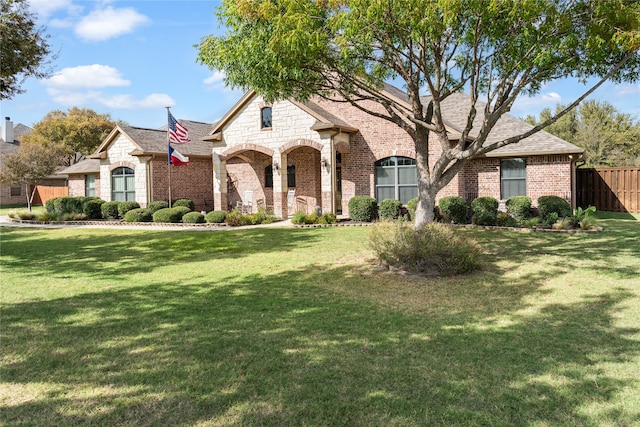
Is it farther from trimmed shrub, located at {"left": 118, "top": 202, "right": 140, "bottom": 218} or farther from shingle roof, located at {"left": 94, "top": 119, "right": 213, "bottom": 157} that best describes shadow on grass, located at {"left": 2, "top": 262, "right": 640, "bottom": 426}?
shingle roof, located at {"left": 94, "top": 119, "right": 213, "bottom": 157}

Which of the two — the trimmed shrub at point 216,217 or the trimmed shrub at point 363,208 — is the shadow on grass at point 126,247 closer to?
the trimmed shrub at point 216,217

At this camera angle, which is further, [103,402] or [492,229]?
[492,229]

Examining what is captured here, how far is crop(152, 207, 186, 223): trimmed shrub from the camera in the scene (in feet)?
65.0

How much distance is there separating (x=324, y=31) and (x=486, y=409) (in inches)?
296

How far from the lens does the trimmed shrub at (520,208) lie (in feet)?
52.7

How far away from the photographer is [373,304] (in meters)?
6.85

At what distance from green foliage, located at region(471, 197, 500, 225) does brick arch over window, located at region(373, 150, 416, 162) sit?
3484 mm

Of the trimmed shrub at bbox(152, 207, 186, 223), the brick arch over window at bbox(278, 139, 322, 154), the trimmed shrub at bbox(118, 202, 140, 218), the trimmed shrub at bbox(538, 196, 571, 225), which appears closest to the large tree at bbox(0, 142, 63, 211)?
the trimmed shrub at bbox(118, 202, 140, 218)

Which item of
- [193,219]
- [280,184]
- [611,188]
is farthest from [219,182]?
[611,188]

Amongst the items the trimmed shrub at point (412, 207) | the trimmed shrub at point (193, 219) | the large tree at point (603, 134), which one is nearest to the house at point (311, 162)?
the trimmed shrub at point (412, 207)

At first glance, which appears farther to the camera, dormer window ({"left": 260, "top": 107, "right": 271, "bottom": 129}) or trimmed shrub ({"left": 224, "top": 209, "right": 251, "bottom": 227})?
dormer window ({"left": 260, "top": 107, "right": 271, "bottom": 129})

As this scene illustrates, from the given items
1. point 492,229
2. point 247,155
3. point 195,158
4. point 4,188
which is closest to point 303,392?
point 492,229

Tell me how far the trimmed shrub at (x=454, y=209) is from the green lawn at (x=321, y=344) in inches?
247

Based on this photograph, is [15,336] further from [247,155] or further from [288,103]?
[247,155]
